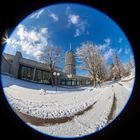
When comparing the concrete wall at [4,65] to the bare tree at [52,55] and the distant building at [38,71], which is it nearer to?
the distant building at [38,71]

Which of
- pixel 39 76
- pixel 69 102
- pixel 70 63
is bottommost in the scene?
pixel 69 102

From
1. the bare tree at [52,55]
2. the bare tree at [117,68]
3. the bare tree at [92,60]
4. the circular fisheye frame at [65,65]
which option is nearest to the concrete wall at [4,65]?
the circular fisheye frame at [65,65]

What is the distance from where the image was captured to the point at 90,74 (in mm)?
1376

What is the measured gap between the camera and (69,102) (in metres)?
1.47

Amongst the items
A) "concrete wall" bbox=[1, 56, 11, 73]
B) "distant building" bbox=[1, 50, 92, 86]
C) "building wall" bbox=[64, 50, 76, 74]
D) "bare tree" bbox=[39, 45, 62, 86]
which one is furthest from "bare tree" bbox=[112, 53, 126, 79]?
"concrete wall" bbox=[1, 56, 11, 73]

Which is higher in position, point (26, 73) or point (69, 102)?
point (26, 73)

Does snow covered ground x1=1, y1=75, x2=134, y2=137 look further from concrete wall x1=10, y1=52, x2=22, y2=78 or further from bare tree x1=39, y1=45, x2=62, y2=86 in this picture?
bare tree x1=39, y1=45, x2=62, y2=86

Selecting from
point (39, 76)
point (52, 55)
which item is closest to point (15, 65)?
point (39, 76)

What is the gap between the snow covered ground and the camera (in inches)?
50.6

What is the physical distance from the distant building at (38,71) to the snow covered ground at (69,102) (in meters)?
0.05

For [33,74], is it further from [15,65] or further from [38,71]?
[15,65]

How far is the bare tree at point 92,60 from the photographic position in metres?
1.35

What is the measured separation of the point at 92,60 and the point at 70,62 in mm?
194

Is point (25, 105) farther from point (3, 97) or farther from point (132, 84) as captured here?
point (132, 84)
